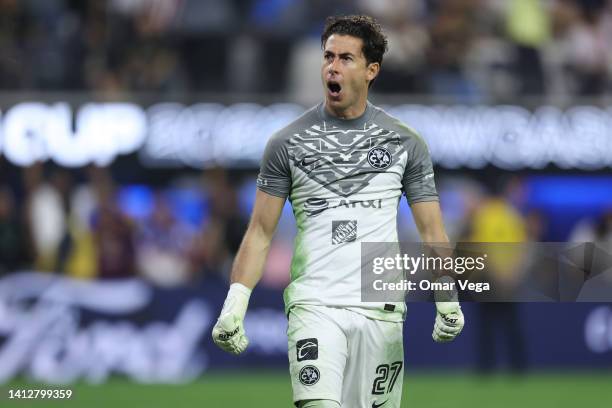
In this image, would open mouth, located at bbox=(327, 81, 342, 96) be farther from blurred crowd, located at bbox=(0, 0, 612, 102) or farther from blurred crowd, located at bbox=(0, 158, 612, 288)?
blurred crowd, located at bbox=(0, 0, 612, 102)

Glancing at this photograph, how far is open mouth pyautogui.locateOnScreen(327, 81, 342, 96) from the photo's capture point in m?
7.43

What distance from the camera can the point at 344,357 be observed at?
287 inches

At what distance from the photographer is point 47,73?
16.7m

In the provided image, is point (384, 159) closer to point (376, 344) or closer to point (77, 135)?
point (376, 344)

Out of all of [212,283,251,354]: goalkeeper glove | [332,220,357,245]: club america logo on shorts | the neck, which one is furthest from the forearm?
the neck

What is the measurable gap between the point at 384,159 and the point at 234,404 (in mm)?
6398

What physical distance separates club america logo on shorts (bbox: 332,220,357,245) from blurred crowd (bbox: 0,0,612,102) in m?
9.27

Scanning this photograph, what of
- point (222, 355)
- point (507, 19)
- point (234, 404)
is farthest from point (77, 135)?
point (507, 19)

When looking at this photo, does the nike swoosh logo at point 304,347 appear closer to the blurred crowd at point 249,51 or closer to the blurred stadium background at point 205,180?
the blurred stadium background at point 205,180

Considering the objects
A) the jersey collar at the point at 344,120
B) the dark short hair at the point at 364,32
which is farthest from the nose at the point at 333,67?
the jersey collar at the point at 344,120

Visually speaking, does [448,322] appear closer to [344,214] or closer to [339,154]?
[344,214]

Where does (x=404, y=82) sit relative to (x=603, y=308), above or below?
above

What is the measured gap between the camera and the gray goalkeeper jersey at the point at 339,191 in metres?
7.43

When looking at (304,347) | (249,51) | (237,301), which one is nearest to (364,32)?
(237,301)
